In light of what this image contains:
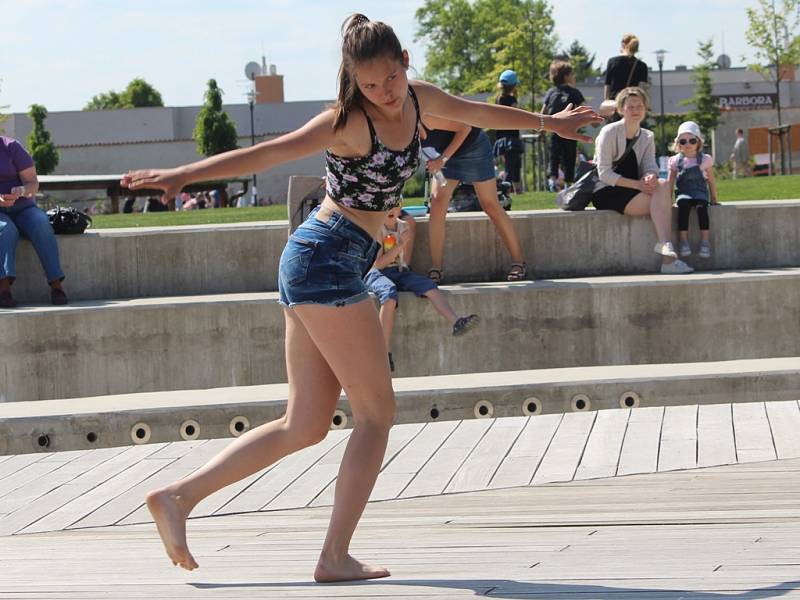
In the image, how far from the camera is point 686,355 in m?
11.2

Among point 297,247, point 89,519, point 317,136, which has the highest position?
point 317,136

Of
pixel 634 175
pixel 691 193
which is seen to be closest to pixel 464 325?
pixel 634 175

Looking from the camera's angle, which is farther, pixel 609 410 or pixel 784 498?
pixel 609 410

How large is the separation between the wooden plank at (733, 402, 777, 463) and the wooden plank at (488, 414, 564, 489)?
97 centimetres

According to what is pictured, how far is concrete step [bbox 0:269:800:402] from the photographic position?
1091 centimetres

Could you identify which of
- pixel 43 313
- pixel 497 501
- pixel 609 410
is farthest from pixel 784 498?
pixel 43 313

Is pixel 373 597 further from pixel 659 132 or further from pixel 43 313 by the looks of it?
pixel 659 132

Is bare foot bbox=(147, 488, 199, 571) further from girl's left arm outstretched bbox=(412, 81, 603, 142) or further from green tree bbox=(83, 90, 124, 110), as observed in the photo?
green tree bbox=(83, 90, 124, 110)

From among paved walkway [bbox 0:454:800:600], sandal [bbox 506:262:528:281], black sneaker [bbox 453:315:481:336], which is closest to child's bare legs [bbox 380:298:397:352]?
black sneaker [bbox 453:315:481:336]

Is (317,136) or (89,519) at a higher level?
(317,136)

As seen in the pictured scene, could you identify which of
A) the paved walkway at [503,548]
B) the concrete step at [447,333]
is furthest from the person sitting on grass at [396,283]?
the paved walkway at [503,548]

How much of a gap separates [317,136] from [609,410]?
4303mm

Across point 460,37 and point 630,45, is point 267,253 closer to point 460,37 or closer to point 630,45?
point 630,45

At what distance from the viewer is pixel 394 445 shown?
723cm
